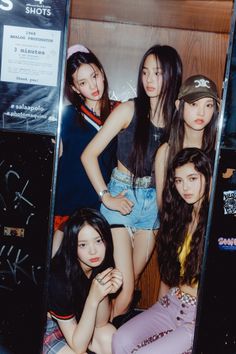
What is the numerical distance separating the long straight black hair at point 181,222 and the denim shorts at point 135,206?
6 cm

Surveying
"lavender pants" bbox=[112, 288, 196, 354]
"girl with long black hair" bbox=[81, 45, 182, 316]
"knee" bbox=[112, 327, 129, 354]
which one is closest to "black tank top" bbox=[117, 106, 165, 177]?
"girl with long black hair" bbox=[81, 45, 182, 316]

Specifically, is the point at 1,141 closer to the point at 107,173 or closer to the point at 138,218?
the point at 107,173

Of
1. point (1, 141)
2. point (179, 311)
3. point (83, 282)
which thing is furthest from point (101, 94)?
point (179, 311)

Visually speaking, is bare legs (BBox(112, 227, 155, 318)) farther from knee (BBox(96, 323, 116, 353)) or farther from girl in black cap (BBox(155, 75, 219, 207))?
girl in black cap (BBox(155, 75, 219, 207))

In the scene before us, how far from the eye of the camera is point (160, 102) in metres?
2.48

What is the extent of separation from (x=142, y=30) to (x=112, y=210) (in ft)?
3.36

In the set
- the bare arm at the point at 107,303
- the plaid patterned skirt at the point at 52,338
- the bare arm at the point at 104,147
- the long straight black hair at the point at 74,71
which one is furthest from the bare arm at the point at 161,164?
the plaid patterned skirt at the point at 52,338

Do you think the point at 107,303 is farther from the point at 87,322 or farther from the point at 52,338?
the point at 52,338

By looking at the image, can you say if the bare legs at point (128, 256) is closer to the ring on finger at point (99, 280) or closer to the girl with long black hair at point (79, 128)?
the ring on finger at point (99, 280)

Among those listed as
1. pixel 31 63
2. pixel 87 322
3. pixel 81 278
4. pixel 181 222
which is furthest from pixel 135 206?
pixel 31 63

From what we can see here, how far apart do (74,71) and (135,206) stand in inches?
30.3

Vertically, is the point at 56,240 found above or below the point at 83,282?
above

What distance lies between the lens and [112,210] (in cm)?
252

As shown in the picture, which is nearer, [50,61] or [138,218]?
[50,61]
